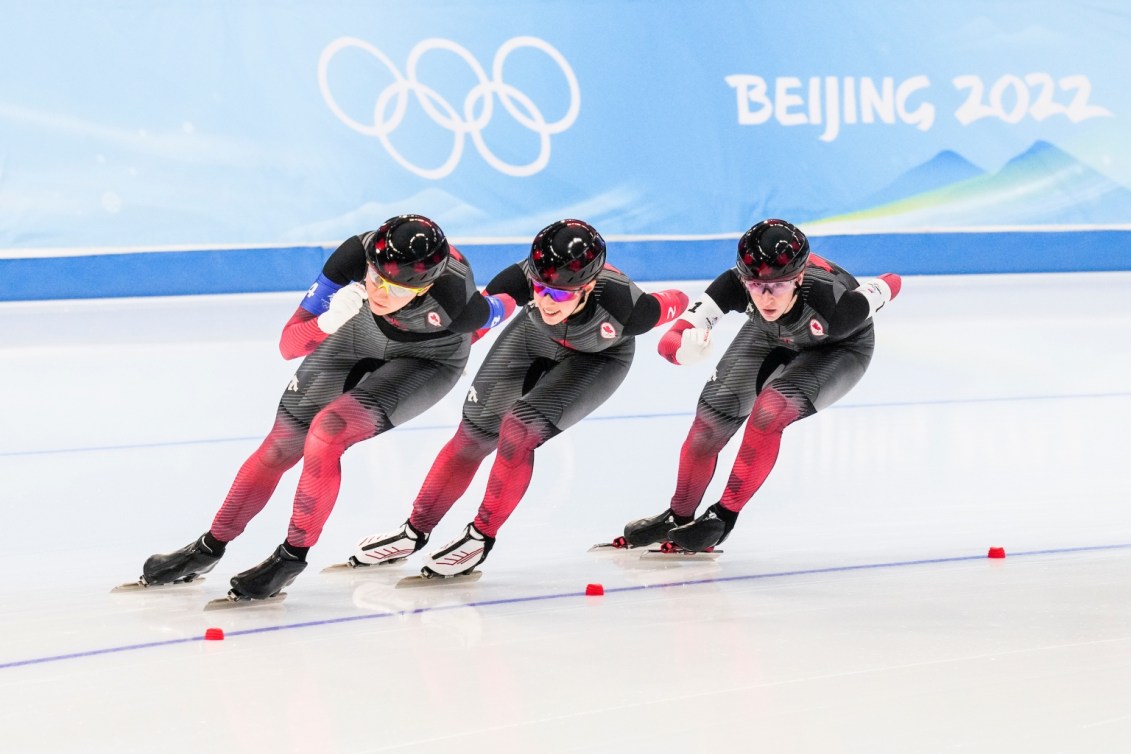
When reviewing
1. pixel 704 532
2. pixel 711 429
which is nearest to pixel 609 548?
pixel 704 532

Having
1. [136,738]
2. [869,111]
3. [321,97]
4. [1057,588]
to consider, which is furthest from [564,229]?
[869,111]

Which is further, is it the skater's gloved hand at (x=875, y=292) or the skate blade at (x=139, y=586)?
the skater's gloved hand at (x=875, y=292)

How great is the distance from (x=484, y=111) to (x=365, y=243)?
23.5ft

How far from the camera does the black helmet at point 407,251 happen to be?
411cm

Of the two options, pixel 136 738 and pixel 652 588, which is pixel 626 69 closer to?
pixel 652 588

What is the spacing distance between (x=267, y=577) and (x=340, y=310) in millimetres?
767

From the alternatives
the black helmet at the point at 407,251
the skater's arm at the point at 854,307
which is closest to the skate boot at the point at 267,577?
the black helmet at the point at 407,251

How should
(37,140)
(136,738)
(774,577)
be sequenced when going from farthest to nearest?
1. (37,140)
2. (774,577)
3. (136,738)

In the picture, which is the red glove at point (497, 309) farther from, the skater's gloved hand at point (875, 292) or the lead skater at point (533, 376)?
the skater's gloved hand at point (875, 292)

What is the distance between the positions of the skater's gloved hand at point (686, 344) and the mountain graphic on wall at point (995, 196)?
7620 mm

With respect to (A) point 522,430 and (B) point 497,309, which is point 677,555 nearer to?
(A) point 522,430

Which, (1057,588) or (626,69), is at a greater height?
(626,69)

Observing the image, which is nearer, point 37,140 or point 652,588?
point 652,588

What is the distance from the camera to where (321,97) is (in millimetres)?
11094
